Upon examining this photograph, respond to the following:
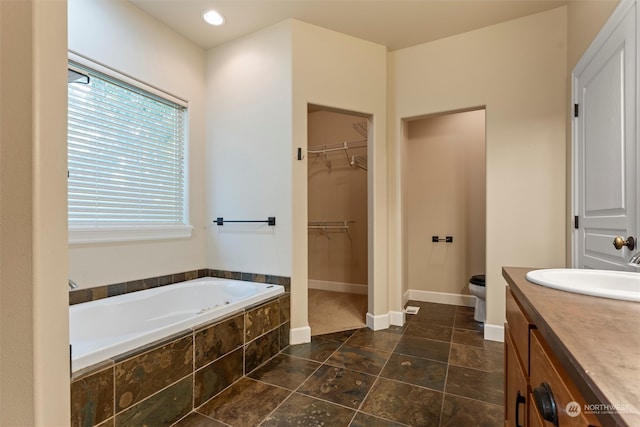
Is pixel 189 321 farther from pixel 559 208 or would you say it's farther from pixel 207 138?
pixel 559 208

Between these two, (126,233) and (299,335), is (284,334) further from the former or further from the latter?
(126,233)

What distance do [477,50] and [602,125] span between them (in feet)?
4.37

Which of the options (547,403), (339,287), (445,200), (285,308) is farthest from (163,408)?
(445,200)

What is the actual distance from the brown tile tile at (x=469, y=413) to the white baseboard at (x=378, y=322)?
1.07 metres

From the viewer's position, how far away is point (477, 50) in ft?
8.49

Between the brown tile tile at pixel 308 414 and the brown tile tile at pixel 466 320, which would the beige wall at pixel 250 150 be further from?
the brown tile tile at pixel 466 320

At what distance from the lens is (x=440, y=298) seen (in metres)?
3.51

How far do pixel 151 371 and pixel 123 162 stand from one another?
1.62m

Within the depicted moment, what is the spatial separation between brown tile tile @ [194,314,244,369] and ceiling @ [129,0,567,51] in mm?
2386

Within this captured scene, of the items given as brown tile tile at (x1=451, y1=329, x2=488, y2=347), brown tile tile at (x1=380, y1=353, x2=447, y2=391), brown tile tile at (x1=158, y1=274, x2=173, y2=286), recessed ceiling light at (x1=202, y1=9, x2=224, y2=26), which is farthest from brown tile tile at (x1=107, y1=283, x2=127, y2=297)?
brown tile tile at (x1=451, y1=329, x2=488, y2=347)

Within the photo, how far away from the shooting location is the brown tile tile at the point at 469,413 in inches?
58.6

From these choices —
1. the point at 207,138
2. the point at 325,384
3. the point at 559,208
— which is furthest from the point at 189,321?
the point at 559,208
